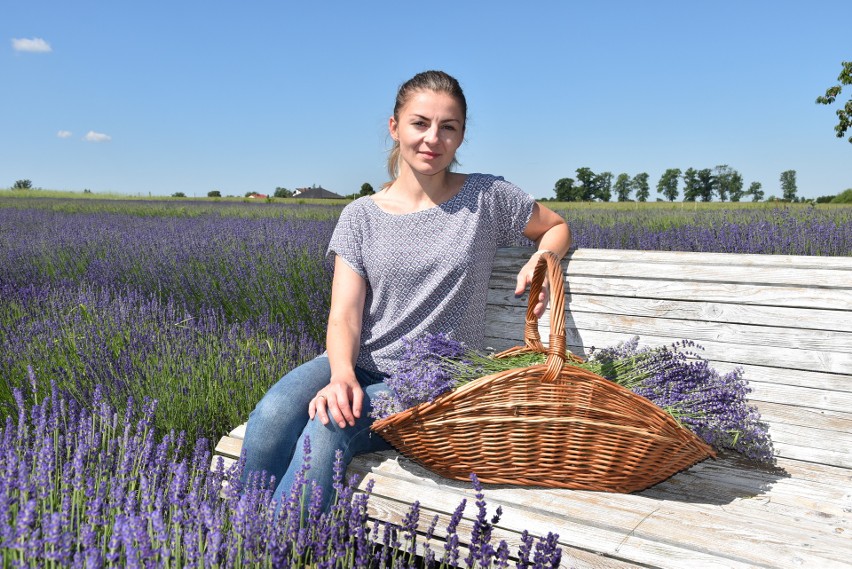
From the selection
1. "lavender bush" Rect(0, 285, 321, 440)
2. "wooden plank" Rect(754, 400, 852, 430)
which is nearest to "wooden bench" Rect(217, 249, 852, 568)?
"wooden plank" Rect(754, 400, 852, 430)

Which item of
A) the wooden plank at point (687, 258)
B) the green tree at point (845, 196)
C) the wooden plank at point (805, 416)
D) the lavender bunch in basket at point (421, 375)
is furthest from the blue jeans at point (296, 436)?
the green tree at point (845, 196)

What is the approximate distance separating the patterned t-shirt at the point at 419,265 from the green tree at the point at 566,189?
72.9 m

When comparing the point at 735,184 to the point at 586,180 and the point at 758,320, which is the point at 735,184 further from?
the point at 758,320

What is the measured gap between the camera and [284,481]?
1.75 meters

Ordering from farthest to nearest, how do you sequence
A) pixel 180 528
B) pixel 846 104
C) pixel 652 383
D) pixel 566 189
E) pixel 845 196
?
1. pixel 566 189
2. pixel 845 196
3. pixel 846 104
4. pixel 652 383
5. pixel 180 528

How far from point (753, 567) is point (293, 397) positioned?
115cm

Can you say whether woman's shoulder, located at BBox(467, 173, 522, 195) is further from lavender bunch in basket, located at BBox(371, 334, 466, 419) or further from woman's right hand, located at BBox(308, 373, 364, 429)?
woman's right hand, located at BBox(308, 373, 364, 429)

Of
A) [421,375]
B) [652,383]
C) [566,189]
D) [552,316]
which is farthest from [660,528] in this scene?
[566,189]

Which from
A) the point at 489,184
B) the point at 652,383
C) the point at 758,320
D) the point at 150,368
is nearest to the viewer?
the point at 652,383

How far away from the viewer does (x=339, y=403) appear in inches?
70.4

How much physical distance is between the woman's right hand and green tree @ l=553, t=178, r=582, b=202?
73.3 meters

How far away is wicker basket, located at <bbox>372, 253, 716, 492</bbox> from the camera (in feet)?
5.21

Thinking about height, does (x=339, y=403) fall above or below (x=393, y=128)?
below

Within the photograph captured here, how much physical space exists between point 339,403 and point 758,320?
1.32 metres
